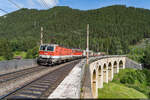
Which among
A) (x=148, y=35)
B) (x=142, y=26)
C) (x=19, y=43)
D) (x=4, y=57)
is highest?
(x=142, y=26)

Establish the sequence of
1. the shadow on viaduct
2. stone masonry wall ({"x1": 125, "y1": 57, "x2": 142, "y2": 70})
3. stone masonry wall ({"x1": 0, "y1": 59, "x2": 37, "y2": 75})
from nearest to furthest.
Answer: stone masonry wall ({"x1": 0, "y1": 59, "x2": 37, "y2": 75}) < the shadow on viaduct < stone masonry wall ({"x1": 125, "y1": 57, "x2": 142, "y2": 70})

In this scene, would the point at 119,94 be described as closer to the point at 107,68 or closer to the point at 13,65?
the point at 107,68

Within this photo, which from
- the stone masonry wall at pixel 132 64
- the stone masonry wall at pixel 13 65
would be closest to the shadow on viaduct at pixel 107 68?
the stone masonry wall at pixel 132 64

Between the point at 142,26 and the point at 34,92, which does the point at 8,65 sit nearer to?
the point at 34,92

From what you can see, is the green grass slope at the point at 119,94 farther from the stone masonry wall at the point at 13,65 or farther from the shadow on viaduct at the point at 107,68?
the stone masonry wall at the point at 13,65

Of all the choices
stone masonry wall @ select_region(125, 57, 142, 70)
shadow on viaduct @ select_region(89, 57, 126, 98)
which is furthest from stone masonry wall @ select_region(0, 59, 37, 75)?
stone masonry wall @ select_region(125, 57, 142, 70)

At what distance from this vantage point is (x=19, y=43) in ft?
424

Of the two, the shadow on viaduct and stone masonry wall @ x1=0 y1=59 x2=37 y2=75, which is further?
the shadow on viaduct

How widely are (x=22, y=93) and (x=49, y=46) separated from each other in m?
13.3

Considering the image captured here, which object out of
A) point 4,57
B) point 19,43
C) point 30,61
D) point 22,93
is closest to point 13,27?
point 19,43

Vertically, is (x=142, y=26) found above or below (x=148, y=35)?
above

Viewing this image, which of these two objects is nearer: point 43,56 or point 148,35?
point 43,56

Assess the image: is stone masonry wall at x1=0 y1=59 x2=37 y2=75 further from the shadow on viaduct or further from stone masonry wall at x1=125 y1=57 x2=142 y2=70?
stone masonry wall at x1=125 y1=57 x2=142 y2=70

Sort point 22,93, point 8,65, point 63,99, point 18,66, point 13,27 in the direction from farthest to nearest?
point 13,27 < point 18,66 < point 8,65 < point 22,93 < point 63,99
